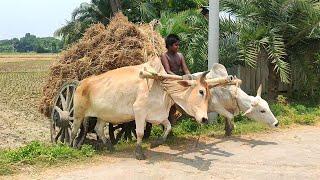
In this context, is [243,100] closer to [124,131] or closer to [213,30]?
[213,30]

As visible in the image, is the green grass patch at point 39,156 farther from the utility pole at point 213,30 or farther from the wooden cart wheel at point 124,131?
the utility pole at point 213,30

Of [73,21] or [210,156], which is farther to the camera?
[73,21]

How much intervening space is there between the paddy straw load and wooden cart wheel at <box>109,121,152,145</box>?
118 cm

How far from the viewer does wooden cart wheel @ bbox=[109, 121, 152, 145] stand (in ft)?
31.2

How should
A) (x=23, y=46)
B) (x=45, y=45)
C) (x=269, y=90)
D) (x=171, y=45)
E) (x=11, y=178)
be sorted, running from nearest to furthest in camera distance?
(x=11, y=178) → (x=171, y=45) → (x=269, y=90) → (x=45, y=45) → (x=23, y=46)

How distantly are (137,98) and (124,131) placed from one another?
7.69 ft

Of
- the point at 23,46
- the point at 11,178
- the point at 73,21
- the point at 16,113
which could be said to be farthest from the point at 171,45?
the point at 23,46

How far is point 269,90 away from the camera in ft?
44.8

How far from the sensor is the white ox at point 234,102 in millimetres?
9047

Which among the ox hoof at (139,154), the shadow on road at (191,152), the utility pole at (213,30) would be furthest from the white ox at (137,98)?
the utility pole at (213,30)

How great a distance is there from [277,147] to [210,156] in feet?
4.70

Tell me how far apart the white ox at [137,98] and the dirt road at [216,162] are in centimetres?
48

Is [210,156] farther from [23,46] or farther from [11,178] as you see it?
[23,46]

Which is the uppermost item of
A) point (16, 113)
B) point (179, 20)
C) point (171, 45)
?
point (179, 20)
